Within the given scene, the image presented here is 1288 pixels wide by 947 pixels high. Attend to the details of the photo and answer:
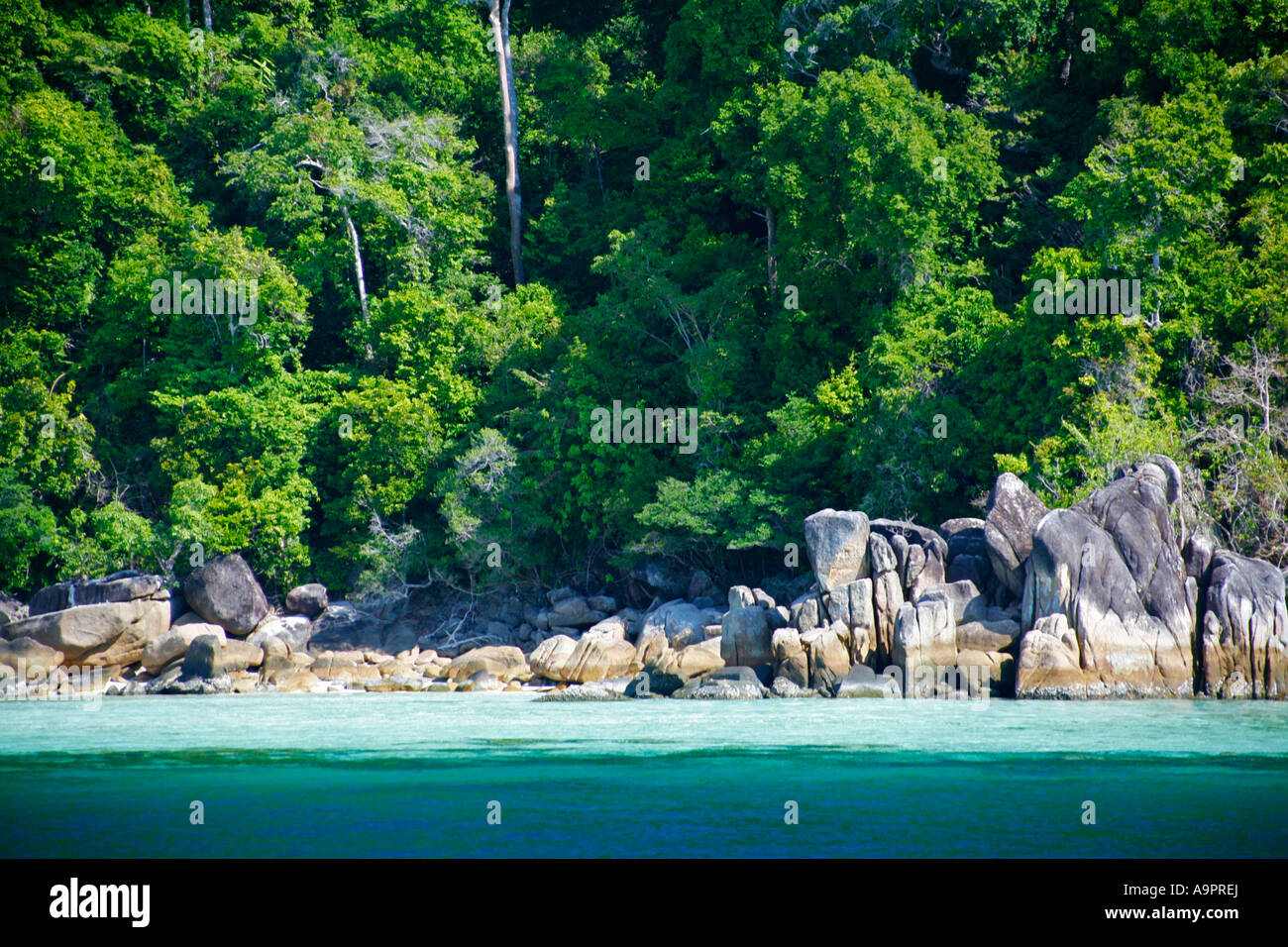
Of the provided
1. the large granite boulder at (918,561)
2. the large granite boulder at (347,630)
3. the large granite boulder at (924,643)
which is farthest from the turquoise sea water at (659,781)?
the large granite boulder at (347,630)

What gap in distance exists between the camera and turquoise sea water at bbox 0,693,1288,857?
12773 millimetres

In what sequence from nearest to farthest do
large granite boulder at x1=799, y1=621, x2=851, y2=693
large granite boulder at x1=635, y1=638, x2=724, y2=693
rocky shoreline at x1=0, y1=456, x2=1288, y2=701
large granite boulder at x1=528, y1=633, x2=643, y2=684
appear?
rocky shoreline at x1=0, y1=456, x2=1288, y2=701 → large granite boulder at x1=799, y1=621, x2=851, y2=693 → large granite boulder at x1=635, y1=638, x2=724, y2=693 → large granite boulder at x1=528, y1=633, x2=643, y2=684

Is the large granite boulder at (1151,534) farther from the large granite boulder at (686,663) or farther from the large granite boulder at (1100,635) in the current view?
the large granite boulder at (686,663)

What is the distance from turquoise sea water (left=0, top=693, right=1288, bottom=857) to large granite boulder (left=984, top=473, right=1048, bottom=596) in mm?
3187

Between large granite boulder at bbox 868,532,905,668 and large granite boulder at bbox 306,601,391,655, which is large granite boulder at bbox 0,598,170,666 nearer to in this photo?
large granite boulder at bbox 306,601,391,655

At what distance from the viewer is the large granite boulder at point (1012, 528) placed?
24.3 metres

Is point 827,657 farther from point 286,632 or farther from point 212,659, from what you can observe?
point 212,659

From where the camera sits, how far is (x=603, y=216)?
36.9m

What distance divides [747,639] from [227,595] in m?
13.0

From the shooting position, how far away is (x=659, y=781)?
16.0 metres

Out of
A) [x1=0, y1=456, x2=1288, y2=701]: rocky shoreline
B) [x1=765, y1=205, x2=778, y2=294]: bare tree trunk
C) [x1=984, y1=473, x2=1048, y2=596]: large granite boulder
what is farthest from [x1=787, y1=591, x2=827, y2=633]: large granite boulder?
[x1=765, y1=205, x2=778, y2=294]: bare tree trunk

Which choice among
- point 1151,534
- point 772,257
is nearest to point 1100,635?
point 1151,534
